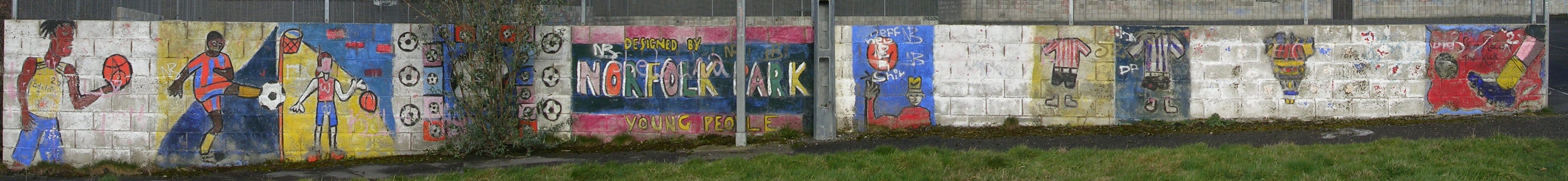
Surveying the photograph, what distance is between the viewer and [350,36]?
1126 centimetres

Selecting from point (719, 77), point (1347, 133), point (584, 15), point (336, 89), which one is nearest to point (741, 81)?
point (719, 77)

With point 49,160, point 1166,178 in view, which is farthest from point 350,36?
A: point 1166,178

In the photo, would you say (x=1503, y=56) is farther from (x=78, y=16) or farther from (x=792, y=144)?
(x=78, y=16)

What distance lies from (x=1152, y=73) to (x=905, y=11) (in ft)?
7.23

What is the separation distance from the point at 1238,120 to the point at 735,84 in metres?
4.38

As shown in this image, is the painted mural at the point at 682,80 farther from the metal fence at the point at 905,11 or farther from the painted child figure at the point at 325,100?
the painted child figure at the point at 325,100

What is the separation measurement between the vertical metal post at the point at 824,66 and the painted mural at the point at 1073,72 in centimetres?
175

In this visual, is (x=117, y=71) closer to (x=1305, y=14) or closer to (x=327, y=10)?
(x=327, y=10)

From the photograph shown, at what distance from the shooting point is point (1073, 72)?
11297 mm

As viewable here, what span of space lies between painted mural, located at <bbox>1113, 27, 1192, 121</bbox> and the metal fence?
0.14 meters

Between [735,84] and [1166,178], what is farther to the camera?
[735,84]

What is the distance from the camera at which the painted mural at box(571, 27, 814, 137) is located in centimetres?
1127

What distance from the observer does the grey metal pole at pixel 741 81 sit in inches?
434

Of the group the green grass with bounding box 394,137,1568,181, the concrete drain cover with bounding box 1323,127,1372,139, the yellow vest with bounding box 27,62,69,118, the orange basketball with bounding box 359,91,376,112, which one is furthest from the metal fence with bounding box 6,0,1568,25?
the green grass with bounding box 394,137,1568,181
